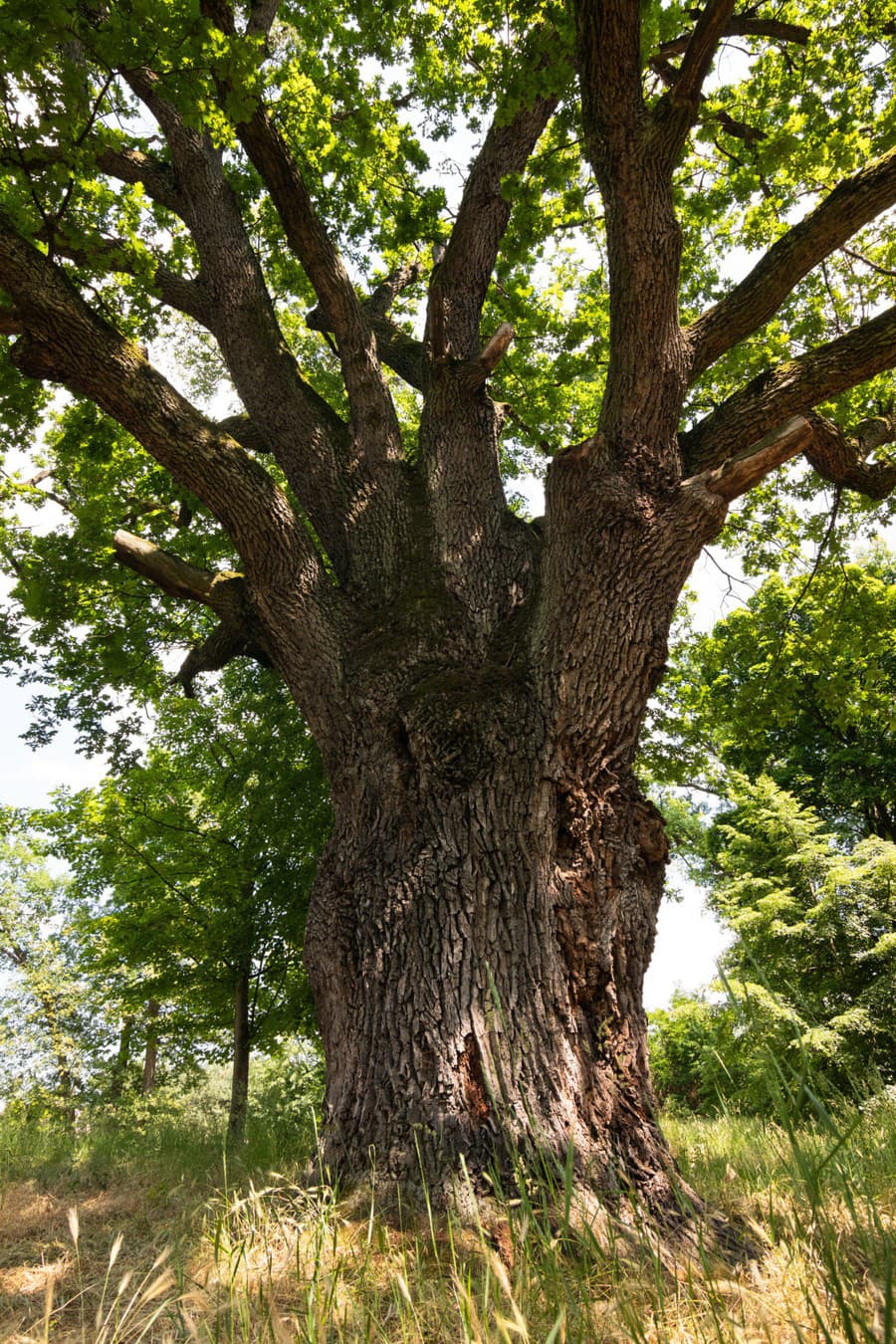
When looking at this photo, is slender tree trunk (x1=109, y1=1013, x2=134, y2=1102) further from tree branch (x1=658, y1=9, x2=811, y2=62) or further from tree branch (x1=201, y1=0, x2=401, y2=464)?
tree branch (x1=658, y1=9, x2=811, y2=62)

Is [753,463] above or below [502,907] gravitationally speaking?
above

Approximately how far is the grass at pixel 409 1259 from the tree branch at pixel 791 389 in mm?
3863

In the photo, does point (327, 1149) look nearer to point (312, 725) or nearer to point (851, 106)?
point (312, 725)

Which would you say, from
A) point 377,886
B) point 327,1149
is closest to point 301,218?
point 377,886

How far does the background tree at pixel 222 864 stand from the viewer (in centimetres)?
823

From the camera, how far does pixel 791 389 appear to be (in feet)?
15.6

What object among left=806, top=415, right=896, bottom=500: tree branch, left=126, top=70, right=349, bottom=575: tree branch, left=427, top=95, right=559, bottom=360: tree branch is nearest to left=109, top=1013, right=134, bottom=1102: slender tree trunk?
left=126, top=70, right=349, bottom=575: tree branch

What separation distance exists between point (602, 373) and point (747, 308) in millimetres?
4602

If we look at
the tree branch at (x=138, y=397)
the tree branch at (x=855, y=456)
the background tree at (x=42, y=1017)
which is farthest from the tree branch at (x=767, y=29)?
the background tree at (x=42, y=1017)

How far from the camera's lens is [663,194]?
4246 millimetres

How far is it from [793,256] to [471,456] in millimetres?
2501

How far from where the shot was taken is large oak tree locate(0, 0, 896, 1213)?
3490mm

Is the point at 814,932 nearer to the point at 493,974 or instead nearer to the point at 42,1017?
the point at 493,974

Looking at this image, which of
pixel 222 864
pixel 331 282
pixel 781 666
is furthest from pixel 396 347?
pixel 222 864
